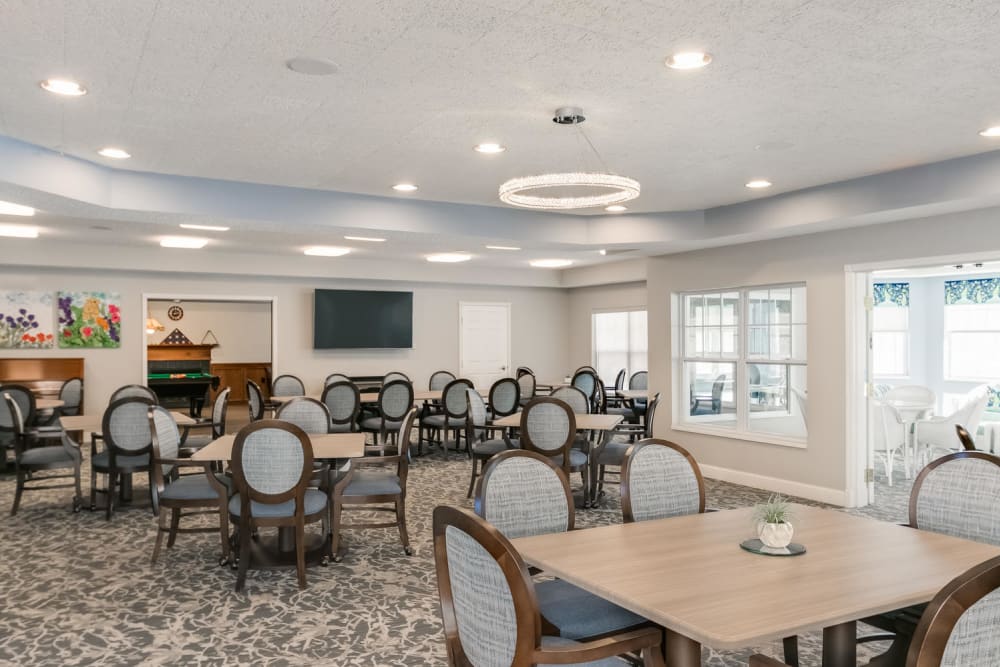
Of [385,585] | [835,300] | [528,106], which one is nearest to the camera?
[528,106]

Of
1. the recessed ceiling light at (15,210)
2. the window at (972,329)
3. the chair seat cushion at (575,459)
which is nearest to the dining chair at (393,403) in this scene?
the chair seat cushion at (575,459)

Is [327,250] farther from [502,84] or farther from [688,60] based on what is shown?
[688,60]

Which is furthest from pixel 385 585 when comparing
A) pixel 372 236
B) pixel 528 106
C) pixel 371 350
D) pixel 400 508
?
pixel 371 350

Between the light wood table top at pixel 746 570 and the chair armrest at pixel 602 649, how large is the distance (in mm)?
119

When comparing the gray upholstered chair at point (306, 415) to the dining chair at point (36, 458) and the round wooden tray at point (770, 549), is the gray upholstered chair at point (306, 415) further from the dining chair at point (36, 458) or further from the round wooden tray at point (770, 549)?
the round wooden tray at point (770, 549)

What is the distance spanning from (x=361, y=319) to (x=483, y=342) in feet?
7.16

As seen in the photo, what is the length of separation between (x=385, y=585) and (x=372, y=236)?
3574 millimetres

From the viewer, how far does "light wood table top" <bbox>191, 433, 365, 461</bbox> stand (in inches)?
176

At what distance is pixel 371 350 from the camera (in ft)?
38.3

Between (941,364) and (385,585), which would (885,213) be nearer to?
(385,585)

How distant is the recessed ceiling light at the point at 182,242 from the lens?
28.0 feet

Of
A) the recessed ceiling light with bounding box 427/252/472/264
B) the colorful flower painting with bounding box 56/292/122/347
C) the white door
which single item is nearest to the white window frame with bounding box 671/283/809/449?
the recessed ceiling light with bounding box 427/252/472/264

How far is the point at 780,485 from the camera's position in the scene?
7059mm

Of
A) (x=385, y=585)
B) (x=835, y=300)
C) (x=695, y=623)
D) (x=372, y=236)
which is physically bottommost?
(x=385, y=585)
